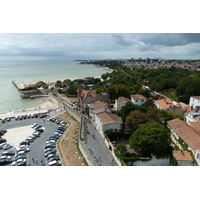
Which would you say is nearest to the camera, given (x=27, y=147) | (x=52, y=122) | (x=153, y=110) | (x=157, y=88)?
(x=27, y=147)

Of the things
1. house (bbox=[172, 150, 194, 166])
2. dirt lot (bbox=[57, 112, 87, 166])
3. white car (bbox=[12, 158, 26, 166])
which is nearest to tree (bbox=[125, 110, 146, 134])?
house (bbox=[172, 150, 194, 166])

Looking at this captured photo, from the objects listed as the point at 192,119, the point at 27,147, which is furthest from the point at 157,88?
the point at 27,147

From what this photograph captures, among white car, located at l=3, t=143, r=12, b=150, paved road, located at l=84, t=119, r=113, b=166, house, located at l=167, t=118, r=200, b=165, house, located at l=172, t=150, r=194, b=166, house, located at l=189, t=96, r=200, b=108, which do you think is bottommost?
white car, located at l=3, t=143, r=12, b=150

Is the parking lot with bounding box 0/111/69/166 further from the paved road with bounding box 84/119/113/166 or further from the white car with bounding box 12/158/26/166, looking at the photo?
the paved road with bounding box 84/119/113/166

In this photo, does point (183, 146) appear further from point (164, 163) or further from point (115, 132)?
point (115, 132)

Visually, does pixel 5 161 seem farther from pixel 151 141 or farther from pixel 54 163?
pixel 151 141

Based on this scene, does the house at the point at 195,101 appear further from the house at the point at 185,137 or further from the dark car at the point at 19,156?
the dark car at the point at 19,156
